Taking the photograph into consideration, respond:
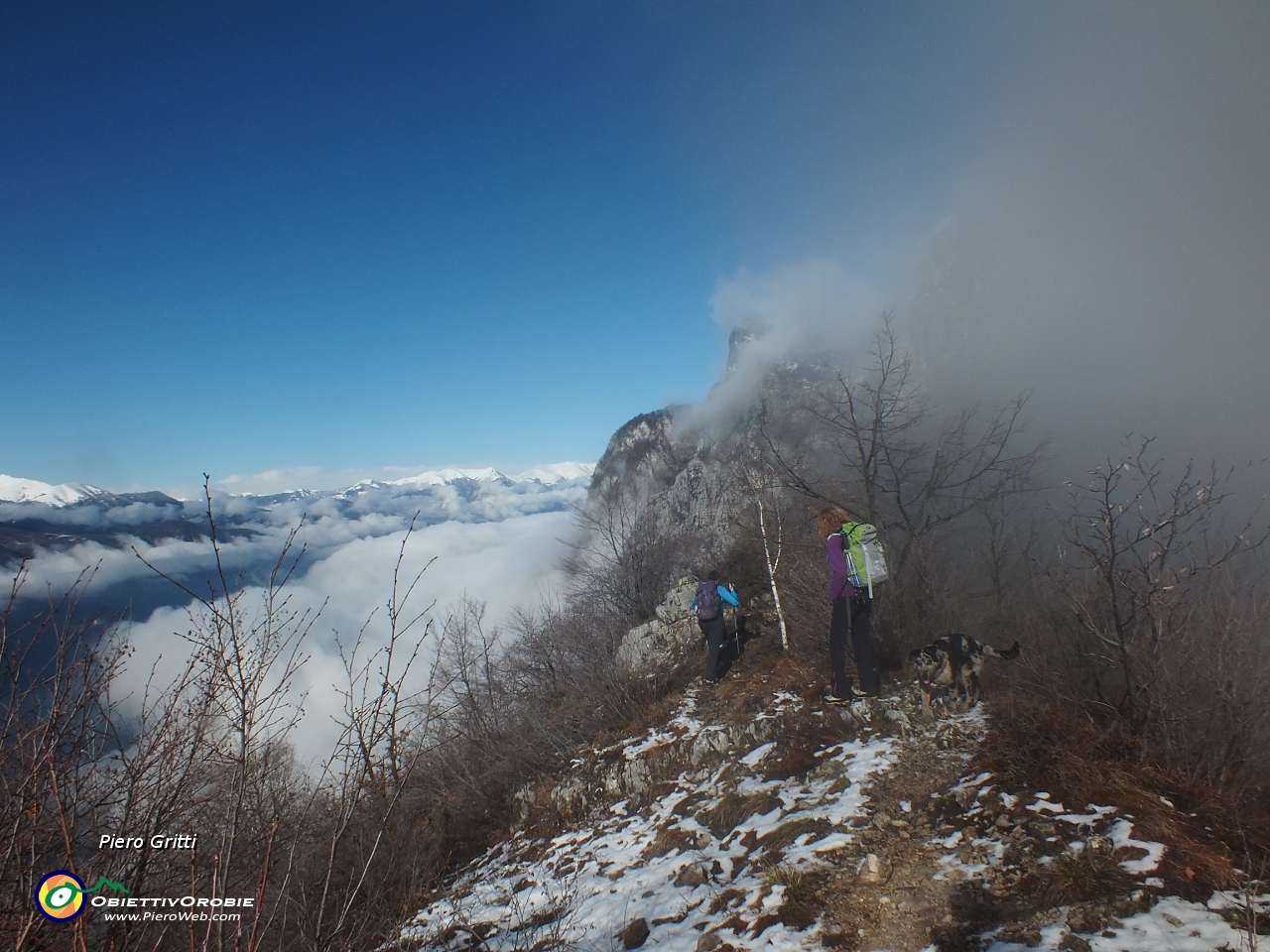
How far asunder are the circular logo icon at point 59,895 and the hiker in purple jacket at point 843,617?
260 inches

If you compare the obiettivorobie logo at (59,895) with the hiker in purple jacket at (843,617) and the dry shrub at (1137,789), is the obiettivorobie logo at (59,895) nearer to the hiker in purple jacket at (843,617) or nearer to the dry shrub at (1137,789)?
the dry shrub at (1137,789)

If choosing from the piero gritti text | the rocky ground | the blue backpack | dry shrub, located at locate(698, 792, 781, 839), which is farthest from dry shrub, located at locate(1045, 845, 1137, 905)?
the blue backpack

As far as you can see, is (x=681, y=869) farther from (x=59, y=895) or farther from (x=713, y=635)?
(x=713, y=635)

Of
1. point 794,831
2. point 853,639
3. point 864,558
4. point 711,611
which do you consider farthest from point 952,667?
point 711,611

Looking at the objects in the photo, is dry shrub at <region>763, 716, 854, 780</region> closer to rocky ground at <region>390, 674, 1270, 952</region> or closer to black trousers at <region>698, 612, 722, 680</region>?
rocky ground at <region>390, 674, 1270, 952</region>

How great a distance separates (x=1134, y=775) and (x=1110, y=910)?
1656 mm

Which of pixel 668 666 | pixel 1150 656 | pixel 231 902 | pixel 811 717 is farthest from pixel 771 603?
pixel 231 902

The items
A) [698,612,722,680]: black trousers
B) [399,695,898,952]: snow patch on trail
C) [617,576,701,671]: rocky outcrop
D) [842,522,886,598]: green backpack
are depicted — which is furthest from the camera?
[617,576,701,671]: rocky outcrop

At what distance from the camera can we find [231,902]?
3.02 metres

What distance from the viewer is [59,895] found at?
2484 millimetres

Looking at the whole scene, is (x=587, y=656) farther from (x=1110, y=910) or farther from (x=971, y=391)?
(x=971, y=391)

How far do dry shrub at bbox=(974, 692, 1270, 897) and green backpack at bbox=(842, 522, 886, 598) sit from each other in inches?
75.2

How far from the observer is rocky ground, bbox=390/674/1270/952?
136 inches

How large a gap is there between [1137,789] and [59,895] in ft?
22.5
